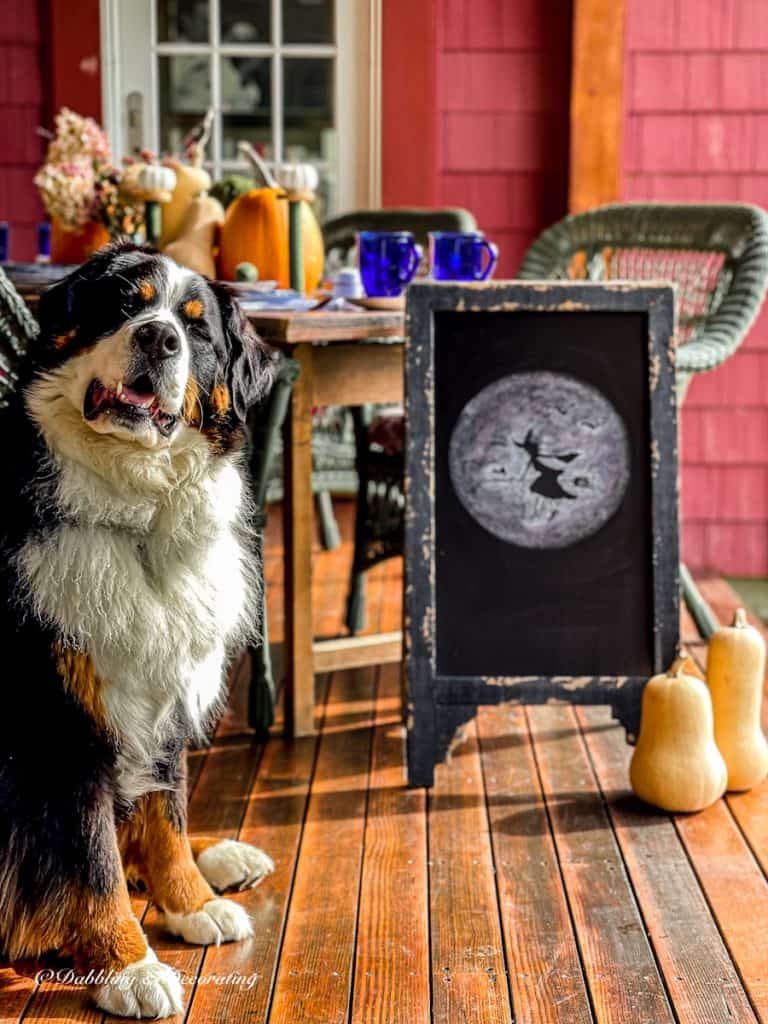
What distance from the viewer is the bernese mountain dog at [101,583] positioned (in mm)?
1748

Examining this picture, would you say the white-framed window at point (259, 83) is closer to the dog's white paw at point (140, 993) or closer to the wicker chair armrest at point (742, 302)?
the wicker chair armrest at point (742, 302)

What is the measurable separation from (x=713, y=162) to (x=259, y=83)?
1.66 m

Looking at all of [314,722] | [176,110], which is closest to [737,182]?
[176,110]

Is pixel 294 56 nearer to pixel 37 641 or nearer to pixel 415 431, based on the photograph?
pixel 415 431

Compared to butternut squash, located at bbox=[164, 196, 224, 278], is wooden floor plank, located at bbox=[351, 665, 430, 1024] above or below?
below

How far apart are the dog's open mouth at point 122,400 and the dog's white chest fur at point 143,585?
0.07 meters

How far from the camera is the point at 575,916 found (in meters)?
2.07

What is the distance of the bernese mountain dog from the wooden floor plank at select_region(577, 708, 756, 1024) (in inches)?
28.1

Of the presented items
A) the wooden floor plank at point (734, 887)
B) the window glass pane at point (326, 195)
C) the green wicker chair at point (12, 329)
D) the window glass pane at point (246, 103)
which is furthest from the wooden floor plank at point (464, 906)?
the window glass pane at point (246, 103)

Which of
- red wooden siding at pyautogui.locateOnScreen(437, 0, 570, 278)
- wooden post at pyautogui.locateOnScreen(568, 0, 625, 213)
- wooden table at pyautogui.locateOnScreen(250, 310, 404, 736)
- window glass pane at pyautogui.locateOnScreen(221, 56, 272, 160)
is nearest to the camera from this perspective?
wooden table at pyautogui.locateOnScreen(250, 310, 404, 736)

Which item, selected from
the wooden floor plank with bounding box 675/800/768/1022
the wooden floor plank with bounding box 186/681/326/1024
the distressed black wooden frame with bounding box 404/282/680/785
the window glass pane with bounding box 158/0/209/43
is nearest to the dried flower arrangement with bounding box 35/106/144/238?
the distressed black wooden frame with bounding box 404/282/680/785

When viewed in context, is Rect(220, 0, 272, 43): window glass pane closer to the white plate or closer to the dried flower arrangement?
→ the dried flower arrangement

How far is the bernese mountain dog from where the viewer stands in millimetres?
1748

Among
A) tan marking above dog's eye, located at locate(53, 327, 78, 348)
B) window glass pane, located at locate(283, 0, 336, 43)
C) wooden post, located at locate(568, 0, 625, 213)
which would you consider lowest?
tan marking above dog's eye, located at locate(53, 327, 78, 348)
